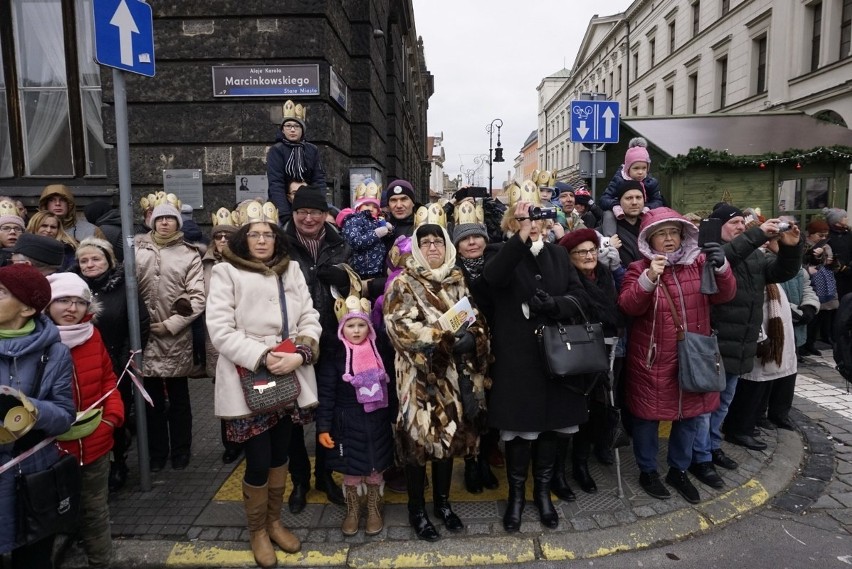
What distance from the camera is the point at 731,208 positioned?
4.34 meters

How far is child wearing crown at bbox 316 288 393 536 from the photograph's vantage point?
3330 mm

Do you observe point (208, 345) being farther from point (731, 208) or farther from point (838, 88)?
point (838, 88)

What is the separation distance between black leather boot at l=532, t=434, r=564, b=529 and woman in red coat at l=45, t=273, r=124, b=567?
2.47m

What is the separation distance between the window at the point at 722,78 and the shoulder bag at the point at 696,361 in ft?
89.1

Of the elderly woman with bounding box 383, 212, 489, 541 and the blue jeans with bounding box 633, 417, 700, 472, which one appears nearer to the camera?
the elderly woman with bounding box 383, 212, 489, 541

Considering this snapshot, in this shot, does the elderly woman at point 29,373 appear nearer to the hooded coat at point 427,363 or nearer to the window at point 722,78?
Answer: the hooded coat at point 427,363

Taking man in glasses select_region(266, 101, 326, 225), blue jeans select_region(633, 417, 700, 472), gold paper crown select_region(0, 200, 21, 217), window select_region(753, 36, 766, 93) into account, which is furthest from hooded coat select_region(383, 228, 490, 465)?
window select_region(753, 36, 766, 93)

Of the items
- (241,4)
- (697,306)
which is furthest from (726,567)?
(241,4)

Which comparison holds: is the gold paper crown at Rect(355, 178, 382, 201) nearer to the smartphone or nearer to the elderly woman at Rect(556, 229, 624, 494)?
the elderly woman at Rect(556, 229, 624, 494)

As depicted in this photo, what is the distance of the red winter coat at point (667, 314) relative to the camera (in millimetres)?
3594

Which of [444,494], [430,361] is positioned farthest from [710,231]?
[444,494]

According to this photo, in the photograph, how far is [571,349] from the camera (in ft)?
10.5

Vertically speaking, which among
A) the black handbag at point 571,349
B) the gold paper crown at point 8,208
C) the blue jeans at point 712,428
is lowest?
the blue jeans at point 712,428

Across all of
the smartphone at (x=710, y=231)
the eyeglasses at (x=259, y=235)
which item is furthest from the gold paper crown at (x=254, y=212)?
the smartphone at (x=710, y=231)
